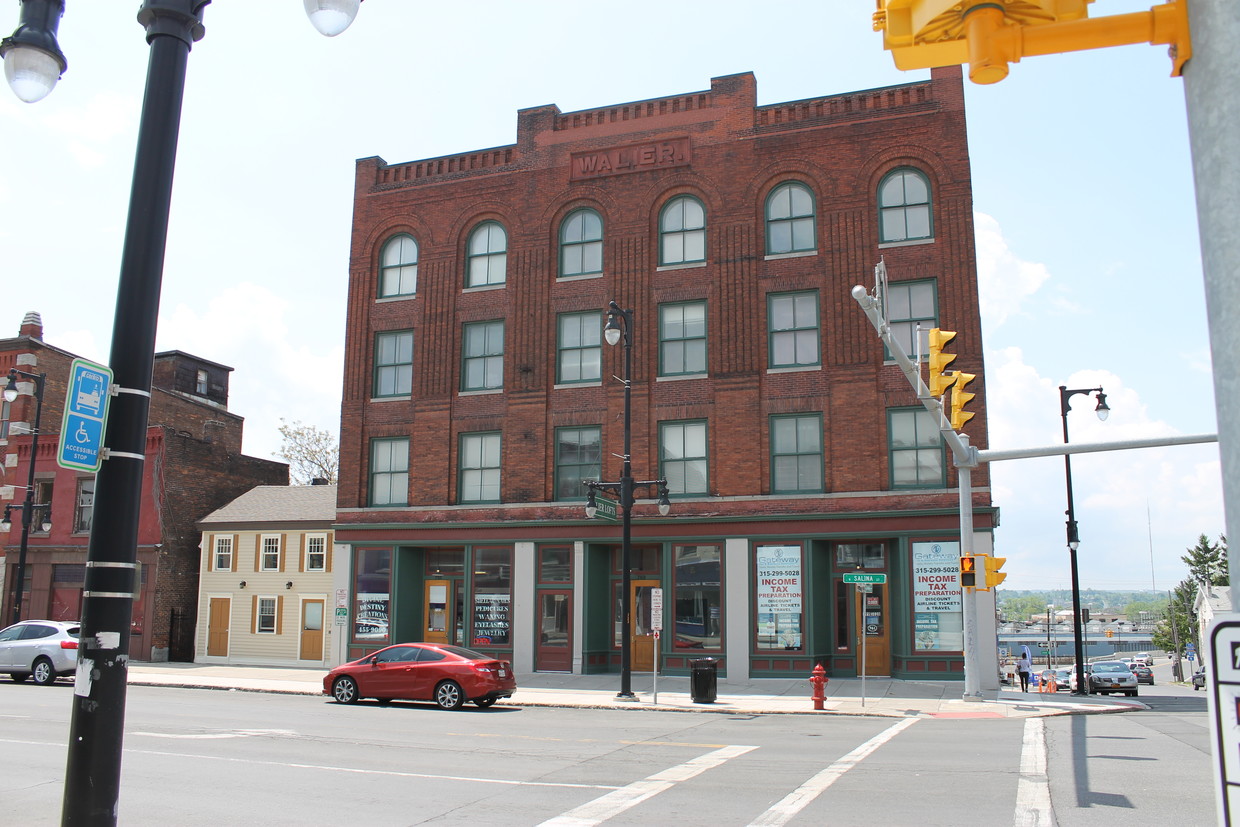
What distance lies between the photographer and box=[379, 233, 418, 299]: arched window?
33.3 metres

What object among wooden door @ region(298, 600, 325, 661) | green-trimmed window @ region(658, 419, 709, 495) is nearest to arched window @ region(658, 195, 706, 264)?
green-trimmed window @ region(658, 419, 709, 495)

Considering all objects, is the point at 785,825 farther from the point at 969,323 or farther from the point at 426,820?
the point at 969,323

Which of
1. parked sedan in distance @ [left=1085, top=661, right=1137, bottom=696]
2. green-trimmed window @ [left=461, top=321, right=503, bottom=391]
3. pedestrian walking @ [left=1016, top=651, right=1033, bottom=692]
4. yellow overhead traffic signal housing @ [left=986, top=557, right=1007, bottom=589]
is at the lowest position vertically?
parked sedan in distance @ [left=1085, top=661, right=1137, bottom=696]

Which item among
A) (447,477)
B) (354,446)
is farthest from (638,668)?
(354,446)

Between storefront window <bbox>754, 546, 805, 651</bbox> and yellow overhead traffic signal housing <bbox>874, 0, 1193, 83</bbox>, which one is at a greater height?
yellow overhead traffic signal housing <bbox>874, 0, 1193, 83</bbox>

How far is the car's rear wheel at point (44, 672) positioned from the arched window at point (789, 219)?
23595mm

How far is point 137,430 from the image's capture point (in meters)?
5.54

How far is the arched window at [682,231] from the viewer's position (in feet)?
98.2

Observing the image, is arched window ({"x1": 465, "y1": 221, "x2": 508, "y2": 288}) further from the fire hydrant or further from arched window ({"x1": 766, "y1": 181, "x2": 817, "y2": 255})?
the fire hydrant

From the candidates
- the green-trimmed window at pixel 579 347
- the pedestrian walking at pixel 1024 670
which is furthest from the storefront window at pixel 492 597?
the pedestrian walking at pixel 1024 670

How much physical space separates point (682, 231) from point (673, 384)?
4.75 metres

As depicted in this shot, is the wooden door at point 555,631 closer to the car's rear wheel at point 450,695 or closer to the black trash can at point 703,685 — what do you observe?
the black trash can at point 703,685

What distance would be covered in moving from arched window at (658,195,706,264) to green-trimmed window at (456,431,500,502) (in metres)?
7.82

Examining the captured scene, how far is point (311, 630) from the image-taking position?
35.4 metres
